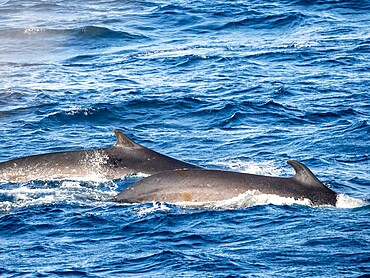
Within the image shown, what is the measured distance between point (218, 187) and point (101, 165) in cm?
320

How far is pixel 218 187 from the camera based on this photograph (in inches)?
651

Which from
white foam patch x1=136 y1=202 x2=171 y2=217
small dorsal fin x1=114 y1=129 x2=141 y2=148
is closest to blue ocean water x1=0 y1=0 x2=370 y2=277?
white foam patch x1=136 y1=202 x2=171 y2=217

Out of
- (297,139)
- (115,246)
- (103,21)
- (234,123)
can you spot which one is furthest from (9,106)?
(103,21)

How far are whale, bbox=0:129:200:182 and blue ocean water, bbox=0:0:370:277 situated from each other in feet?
1.02

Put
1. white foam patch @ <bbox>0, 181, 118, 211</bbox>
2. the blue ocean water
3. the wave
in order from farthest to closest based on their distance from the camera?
the wave < white foam patch @ <bbox>0, 181, 118, 211</bbox> < the blue ocean water

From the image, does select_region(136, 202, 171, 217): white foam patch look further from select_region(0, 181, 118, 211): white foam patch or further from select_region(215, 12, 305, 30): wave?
select_region(215, 12, 305, 30): wave

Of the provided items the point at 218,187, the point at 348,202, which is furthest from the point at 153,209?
the point at 348,202

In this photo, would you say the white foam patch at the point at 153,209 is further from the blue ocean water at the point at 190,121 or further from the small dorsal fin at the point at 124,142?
the small dorsal fin at the point at 124,142

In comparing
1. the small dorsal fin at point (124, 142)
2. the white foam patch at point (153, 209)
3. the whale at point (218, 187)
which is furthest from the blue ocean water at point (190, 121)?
the small dorsal fin at point (124, 142)

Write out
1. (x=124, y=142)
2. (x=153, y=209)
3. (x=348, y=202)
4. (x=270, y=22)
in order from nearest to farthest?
(x=153, y=209) < (x=348, y=202) < (x=124, y=142) < (x=270, y=22)

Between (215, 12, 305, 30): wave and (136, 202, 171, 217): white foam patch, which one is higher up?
(136, 202, 171, 217): white foam patch

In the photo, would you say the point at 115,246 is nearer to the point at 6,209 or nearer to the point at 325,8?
the point at 6,209

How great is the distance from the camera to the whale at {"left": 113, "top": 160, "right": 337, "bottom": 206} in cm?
1623

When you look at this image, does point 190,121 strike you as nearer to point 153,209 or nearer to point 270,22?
point 153,209
